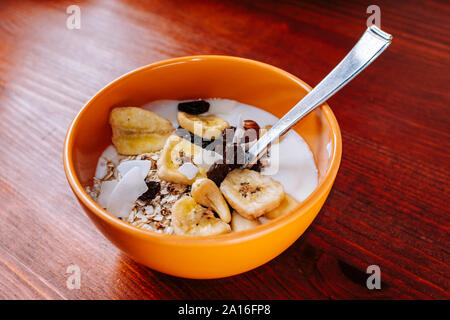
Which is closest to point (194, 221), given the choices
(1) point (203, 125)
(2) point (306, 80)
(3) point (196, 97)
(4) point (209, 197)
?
(4) point (209, 197)

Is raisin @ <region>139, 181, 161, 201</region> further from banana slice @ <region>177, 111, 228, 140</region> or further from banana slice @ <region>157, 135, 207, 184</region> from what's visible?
banana slice @ <region>177, 111, 228, 140</region>

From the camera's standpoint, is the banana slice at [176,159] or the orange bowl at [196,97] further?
the banana slice at [176,159]

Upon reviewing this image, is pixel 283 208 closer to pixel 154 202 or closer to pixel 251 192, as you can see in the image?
pixel 251 192

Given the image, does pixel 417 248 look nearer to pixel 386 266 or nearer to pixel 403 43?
pixel 386 266

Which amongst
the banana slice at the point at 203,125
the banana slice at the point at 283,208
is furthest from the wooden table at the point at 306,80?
the banana slice at the point at 203,125

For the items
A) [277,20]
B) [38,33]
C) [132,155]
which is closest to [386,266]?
[132,155]

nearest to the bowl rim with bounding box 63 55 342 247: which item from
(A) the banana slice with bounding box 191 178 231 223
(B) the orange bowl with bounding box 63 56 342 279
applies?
Answer: (B) the orange bowl with bounding box 63 56 342 279

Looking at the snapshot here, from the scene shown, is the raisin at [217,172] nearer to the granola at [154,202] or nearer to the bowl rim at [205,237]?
the granola at [154,202]

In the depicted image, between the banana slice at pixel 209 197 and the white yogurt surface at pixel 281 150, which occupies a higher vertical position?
the white yogurt surface at pixel 281 150
